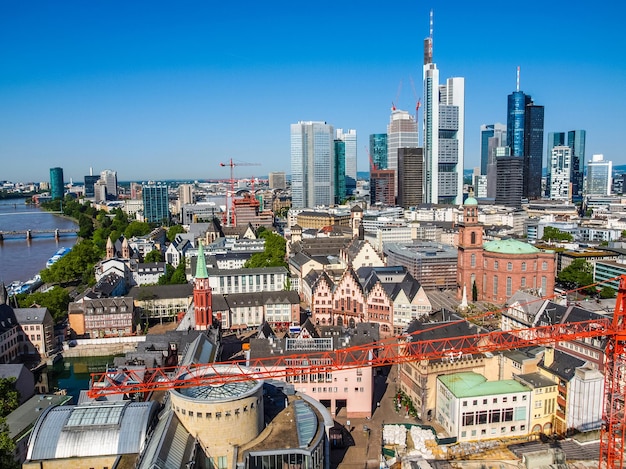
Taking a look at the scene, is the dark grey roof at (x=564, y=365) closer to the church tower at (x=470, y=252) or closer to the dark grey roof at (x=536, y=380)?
the dark grey roof at (x=536, y=380)

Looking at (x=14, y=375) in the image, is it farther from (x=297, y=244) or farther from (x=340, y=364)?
(x=297, y=244)

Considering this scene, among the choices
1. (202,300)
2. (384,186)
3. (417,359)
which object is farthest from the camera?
(384,186)

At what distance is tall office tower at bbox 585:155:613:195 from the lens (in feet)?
552

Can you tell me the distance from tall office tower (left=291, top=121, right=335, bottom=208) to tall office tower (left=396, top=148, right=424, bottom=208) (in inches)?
790

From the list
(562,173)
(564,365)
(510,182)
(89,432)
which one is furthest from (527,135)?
(89,432)

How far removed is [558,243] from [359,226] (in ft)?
94.1

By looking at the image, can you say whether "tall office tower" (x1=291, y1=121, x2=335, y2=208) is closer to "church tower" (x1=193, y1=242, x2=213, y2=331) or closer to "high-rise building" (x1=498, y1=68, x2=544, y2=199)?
"high-rise building" (x1=498, y1=68, x2=544, y2=199)

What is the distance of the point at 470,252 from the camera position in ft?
179

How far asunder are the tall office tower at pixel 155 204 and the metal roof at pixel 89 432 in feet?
361

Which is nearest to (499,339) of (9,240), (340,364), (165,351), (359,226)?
(340,364)

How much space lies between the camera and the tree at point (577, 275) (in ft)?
184

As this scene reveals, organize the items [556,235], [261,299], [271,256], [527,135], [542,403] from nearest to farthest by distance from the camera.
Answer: [542,403] → [261,299] → [271,256] → [556,235] → [527,135]

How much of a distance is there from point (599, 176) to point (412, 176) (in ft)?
244

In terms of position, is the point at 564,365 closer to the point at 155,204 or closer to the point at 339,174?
the point at 155,204
